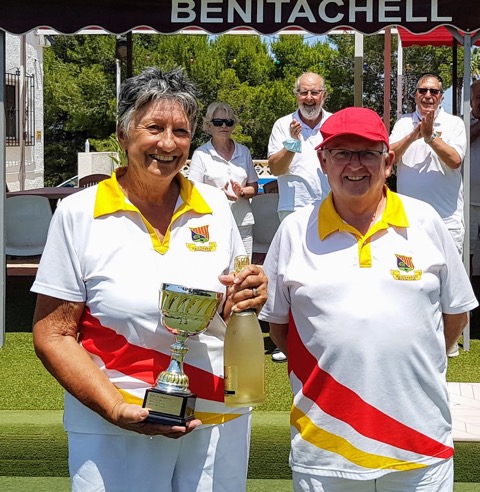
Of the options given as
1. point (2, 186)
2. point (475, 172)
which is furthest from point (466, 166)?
point (2, 186)

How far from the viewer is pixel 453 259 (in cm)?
257

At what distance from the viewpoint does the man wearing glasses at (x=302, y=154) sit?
21.2 feet

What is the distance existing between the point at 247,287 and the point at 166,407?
1.19ft

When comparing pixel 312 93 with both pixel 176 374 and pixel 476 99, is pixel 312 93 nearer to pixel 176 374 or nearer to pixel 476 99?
pixel 476 99

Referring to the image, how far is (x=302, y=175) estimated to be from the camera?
6.50 meters

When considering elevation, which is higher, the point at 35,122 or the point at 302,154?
the point at 35,122

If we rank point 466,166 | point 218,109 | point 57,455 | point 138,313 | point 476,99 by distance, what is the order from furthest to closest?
point 476,99, point 218,109, point 466,166, point 57,455, point 138,313

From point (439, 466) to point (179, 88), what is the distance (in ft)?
3.83

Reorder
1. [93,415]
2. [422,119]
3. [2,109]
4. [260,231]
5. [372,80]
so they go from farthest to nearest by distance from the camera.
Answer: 1. [372,80]
2. [260,231]
3. [2,109]
4. [422,119]
5. [93,415]

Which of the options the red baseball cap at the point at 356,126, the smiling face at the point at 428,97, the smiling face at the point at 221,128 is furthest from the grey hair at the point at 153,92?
the smiling face at the point at 221,128

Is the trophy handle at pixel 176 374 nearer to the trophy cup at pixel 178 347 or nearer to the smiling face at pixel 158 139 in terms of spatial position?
the trophy cup at pixel 178 347

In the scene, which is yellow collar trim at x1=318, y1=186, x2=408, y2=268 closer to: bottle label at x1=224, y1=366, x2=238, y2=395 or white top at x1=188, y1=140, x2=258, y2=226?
bottle label at x1=224, y1=366, x2=238, y2=395

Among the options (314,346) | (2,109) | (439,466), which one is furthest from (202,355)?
(2,109)

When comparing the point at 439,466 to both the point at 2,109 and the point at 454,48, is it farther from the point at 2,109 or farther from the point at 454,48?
the point at 454,48
